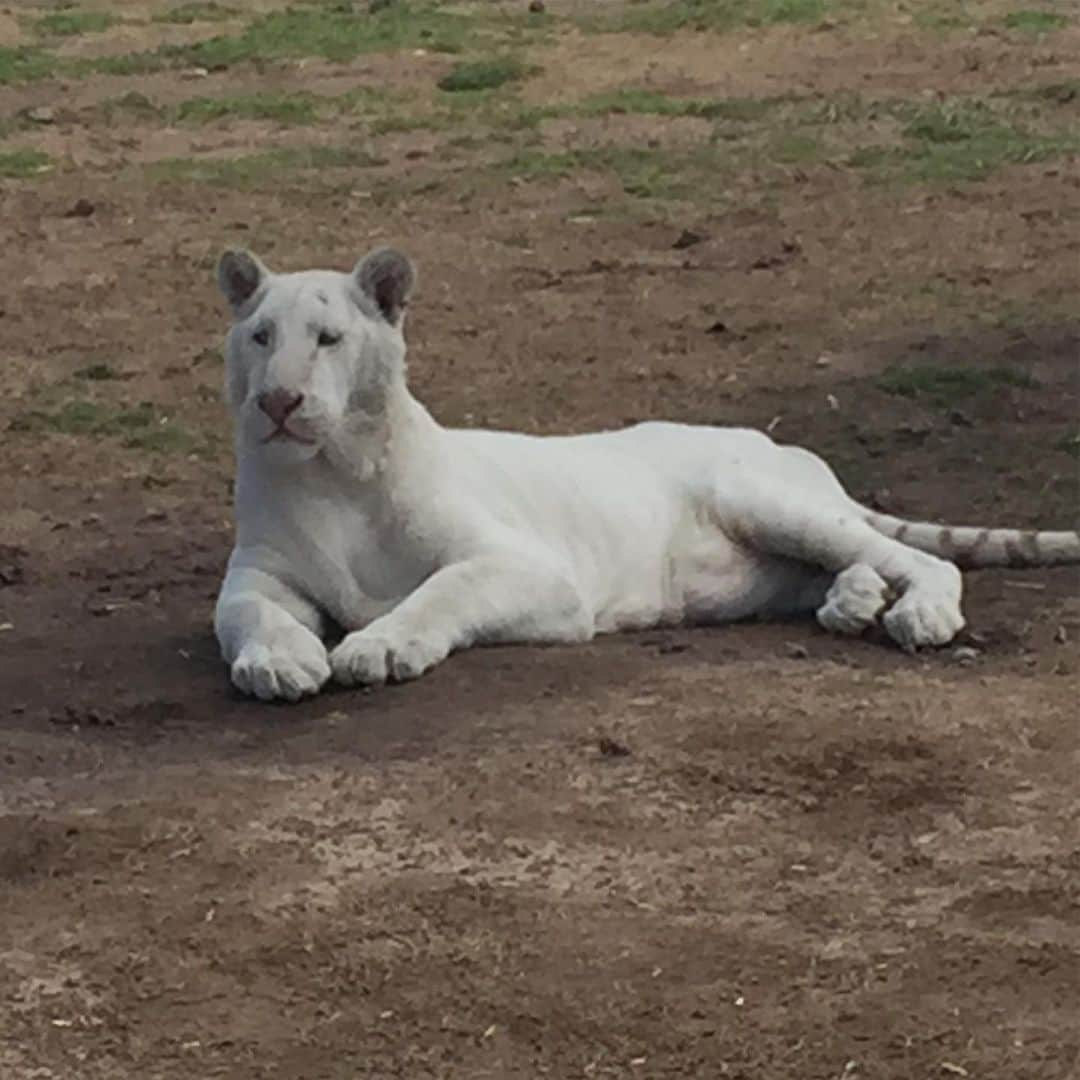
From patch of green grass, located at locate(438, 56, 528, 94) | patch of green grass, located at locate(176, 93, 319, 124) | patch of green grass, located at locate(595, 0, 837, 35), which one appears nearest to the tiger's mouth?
patch of green grass, located at locate(176, 93, 319, 124)

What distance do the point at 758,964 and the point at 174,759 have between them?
66.8 inches

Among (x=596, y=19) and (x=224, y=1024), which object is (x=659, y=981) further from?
(x=596, y=19)

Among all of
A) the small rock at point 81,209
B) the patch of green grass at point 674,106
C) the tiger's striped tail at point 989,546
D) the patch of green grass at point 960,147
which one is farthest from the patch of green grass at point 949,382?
the patch of green grass at point 674,106

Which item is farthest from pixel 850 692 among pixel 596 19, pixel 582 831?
pixel 596 19

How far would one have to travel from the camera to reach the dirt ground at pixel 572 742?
479cm

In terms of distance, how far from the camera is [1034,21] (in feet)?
58.9

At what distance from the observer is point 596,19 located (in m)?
18.7

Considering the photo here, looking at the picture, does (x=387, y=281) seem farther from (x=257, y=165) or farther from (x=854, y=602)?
(x=257, y=165)

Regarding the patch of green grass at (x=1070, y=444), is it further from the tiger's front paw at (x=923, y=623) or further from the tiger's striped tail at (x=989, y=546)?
the tiger's front paw at (x=923, y=623)

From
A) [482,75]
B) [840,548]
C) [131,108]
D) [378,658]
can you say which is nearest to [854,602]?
[840,548]

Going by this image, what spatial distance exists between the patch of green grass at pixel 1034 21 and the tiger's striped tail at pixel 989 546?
34.6 feet

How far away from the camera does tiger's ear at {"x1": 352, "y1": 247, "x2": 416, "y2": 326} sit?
6.99 metres

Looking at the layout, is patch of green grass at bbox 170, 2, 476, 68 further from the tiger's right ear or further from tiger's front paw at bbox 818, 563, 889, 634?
tiger's front paw at bbox 818, 563, 889, 634

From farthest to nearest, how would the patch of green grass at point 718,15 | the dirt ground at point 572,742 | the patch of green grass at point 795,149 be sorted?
the patch of green grass at point 718,15 → the patch of green grass at point 795,149 → the dirt ground at point 572,742
